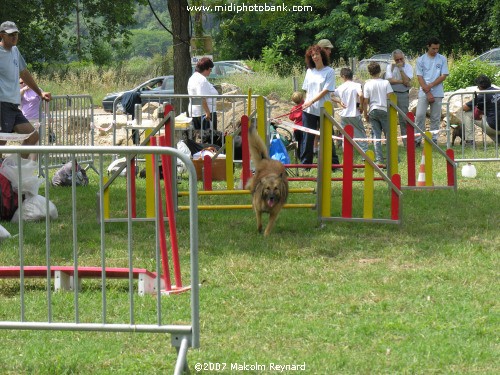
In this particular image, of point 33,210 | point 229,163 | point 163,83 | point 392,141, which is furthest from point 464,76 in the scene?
point 33,210

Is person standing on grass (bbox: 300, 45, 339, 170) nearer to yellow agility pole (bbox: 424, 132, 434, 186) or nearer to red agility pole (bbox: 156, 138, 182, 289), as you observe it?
yellow agility pole (bbox: 424, 132, 434, 186)

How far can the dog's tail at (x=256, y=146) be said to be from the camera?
9445 mm

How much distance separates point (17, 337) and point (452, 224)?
526cm

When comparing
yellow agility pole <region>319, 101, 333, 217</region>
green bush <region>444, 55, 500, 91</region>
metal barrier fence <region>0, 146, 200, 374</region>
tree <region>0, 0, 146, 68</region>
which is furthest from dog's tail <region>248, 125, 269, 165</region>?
tree <region>0, 0, 146, 68</region>

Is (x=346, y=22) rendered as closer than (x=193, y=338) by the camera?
No

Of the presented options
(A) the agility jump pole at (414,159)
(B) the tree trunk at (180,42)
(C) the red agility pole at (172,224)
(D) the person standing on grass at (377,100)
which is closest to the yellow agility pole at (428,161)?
(A) the agility jump pole at (414,159)

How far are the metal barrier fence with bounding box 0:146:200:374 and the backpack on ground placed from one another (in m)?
0.39

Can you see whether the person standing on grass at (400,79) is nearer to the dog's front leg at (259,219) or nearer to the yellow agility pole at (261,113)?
the yellow agility pole at (261,113)

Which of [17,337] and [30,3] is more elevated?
[30,3]

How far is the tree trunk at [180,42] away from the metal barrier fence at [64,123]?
338 cm

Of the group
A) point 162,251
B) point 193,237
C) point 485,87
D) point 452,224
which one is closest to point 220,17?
point 485,87

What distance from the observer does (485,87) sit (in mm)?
16125

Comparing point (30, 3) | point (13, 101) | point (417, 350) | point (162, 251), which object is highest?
point (30, 3)

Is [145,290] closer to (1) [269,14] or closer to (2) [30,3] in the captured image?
(1) [269,14]
